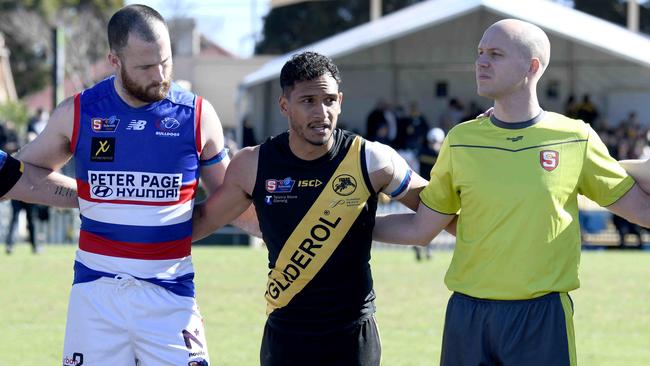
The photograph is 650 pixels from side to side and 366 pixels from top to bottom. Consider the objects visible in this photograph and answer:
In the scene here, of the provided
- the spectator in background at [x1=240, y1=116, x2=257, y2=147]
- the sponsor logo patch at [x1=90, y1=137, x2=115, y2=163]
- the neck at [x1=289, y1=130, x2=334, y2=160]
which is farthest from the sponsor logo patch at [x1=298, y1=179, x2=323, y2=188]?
the spectator in background at [x1=240, y1=116, x2=257, y2=147]

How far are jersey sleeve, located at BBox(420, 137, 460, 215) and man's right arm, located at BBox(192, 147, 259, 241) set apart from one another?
85cm

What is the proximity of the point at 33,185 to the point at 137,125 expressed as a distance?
25.6 inches

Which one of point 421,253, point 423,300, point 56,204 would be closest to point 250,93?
point 421,253

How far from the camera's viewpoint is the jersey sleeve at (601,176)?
16.4 ft

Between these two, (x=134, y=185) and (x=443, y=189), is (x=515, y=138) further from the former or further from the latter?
(x=134, y=185)

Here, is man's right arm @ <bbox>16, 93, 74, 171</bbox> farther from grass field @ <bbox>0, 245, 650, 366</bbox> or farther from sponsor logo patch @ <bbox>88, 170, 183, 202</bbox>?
grass field @ <bbox>0, 245, 650, 366</bbox>

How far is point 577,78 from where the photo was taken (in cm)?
2903

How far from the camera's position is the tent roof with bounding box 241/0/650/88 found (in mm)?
24156

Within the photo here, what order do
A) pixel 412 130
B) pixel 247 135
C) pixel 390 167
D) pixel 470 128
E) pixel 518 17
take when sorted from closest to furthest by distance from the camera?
1. pixel 470 128
2. pixel 390 167
3. pixel 518 17
4. pixel 247 135
5. pixel 412 130

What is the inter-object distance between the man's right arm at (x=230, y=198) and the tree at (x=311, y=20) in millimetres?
45184

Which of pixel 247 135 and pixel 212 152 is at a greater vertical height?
pixel 212 152

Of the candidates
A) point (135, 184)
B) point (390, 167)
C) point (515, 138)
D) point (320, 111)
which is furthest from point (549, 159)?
point (135, 184)

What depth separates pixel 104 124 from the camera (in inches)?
209

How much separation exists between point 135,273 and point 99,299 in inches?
8.0
